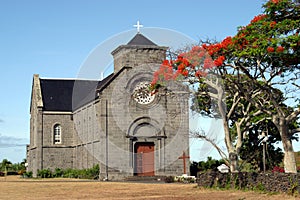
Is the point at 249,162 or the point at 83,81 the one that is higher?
the point at 83,81

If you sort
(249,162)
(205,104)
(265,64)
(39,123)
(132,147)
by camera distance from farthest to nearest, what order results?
(39,123) → (132,147) → (249,162) → (205,104) → (265,64)

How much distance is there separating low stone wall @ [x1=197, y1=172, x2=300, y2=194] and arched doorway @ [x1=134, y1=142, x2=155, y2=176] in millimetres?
A: 17178

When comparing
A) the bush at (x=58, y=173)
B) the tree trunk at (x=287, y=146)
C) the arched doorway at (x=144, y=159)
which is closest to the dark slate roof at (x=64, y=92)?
the bush at (x=58, y=173)

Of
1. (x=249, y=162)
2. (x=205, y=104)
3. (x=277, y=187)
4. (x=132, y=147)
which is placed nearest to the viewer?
(x=277, y=187)

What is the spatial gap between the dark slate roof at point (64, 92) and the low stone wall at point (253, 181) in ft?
97.1

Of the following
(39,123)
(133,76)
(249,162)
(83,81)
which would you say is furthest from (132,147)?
(83,81)

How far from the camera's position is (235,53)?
21.8m

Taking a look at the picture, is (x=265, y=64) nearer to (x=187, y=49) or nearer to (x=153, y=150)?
(x=187, y=49)

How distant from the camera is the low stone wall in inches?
802

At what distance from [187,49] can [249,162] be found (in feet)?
65.8

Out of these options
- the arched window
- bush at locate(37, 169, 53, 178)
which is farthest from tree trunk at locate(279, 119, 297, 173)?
the arched window

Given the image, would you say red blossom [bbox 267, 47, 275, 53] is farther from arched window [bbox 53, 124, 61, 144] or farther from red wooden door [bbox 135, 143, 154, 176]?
arched window [bbox 53, 124, 61, 144]

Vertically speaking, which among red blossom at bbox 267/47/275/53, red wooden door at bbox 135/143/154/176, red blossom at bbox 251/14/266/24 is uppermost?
red blossom at bbox 251/14/266/24

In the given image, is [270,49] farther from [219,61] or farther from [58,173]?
[58,173]
